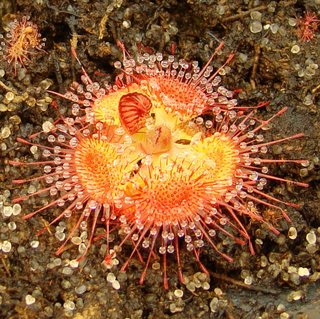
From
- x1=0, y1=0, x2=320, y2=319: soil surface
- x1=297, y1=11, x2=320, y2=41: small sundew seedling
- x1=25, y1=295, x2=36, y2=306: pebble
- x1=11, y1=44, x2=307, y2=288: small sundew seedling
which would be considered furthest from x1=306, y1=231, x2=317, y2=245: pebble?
x1=25, y1=295, x2=36, y2=306: pebble

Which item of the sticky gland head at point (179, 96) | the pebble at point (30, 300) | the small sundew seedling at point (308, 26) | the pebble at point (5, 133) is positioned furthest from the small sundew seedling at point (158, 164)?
the small sundew seedling at point (308, 26)

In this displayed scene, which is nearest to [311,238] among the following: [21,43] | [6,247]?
[6,247]

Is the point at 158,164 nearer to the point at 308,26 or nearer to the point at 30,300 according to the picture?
the point at 30,300

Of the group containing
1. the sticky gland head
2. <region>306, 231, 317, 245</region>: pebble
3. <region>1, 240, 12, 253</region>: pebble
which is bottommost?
<region>1, 240, 12, 253</region>: pebble

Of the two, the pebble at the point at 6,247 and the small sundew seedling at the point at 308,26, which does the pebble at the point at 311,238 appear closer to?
the small sundew seedling at the point at 308,26

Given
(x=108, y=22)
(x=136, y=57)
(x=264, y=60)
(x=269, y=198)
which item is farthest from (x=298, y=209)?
(x=108, y=22)

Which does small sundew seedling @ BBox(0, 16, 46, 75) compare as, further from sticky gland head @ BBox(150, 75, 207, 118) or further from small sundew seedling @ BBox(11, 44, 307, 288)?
sticky gland head @ BBox(150, 75, 207, 118)

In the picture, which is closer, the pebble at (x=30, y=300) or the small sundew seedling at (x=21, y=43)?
the pebble at (x=30, y=300)
